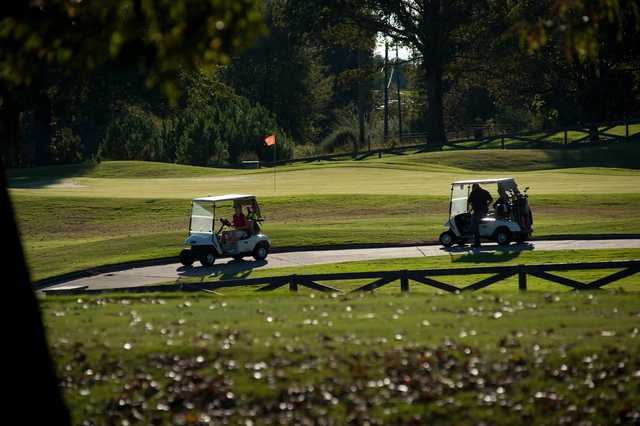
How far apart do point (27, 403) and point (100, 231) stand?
1058 inches

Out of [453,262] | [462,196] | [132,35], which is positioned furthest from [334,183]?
[132,35]

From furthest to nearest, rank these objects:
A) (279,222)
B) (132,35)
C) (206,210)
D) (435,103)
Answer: (435,103)
(279,222)
(206,210)
(132,35)

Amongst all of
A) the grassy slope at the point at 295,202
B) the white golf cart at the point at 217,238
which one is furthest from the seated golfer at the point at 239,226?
the grassy slope at the point at 295,202

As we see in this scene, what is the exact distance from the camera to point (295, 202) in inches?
1506

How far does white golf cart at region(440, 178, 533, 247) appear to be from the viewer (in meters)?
27.4

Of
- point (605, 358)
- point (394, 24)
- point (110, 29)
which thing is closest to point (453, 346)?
point (605, 358)

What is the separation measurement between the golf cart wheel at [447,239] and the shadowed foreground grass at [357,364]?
48.3 ft

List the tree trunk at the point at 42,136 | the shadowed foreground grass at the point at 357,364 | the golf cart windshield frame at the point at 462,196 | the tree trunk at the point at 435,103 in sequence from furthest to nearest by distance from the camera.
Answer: the tree trunk at the point at 435,103 < the tree trunk at the point at 42,136 < the golf cart windshield frame at the point at 462,196 < the shadowed foreground grass at the point at 357,364

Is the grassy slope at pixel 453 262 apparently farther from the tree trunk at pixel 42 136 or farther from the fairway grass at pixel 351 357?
the tree trunk at pixel 42 136

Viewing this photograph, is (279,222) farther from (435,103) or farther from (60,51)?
(435,103)

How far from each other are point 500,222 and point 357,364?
17656mm

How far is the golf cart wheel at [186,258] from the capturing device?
2600cm

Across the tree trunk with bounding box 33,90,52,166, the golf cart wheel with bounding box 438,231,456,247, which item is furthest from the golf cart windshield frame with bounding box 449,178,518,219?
the tree trunk with bounding box 33,90,52,166

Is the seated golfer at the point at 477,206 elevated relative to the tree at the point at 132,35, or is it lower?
lower
